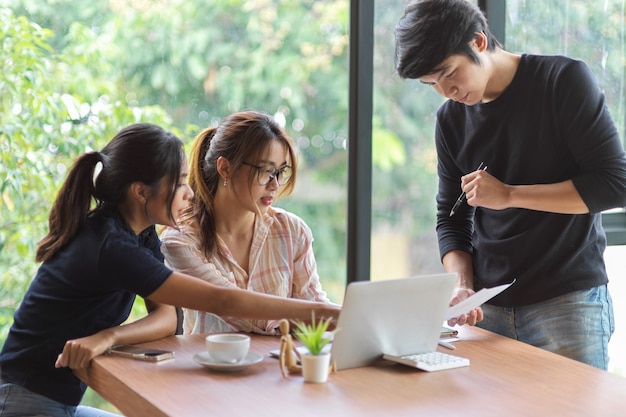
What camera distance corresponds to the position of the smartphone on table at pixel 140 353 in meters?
1.92

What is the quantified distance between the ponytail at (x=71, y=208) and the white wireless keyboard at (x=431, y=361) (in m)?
0.78

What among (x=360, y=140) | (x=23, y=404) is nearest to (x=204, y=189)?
(x=23, y=404)

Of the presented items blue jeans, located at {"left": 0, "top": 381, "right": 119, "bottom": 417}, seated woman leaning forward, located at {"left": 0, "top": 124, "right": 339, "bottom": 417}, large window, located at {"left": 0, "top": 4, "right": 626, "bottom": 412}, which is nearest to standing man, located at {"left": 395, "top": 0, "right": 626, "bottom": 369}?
seated woman leaning forward, located at {"left": 0, "top": 124, "right": 339, "bottom": 417}

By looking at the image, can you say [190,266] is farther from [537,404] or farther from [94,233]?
[537,404]

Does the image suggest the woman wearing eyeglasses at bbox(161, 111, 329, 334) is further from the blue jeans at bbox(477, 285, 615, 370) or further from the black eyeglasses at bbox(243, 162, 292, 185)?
the blue jeans at bbox(477, 285, 615, 370)

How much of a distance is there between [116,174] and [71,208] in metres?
0.13

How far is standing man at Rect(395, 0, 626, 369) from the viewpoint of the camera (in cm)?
212

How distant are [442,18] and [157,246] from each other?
35.4 inches

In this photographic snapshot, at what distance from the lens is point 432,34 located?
212cm

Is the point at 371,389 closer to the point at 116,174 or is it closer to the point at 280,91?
the point at 116,174

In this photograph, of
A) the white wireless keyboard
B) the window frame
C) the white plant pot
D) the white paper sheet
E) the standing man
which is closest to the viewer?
the white plant pot

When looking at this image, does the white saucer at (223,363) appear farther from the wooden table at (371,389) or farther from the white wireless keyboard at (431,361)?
the white wireless keyboard at (431,361)

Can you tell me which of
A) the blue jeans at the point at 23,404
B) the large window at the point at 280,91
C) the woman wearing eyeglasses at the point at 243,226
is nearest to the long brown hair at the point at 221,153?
the woman wearing eyeglasses at the point at 243,226

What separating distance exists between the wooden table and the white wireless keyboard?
2cm
